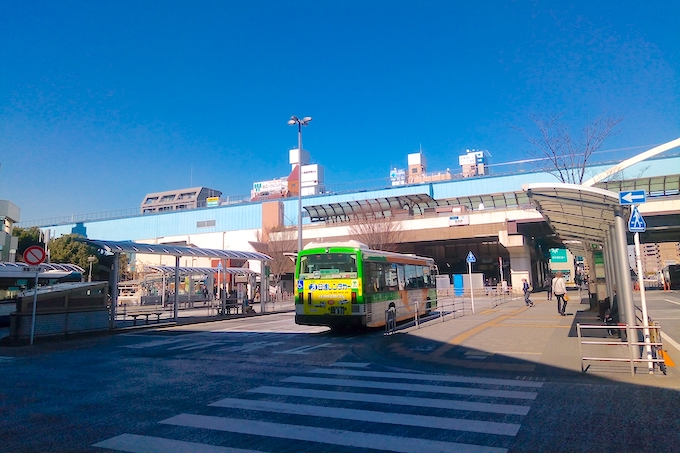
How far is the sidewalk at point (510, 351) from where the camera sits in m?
8.45

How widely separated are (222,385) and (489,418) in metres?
4.69

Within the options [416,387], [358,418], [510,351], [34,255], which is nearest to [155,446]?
[358,418]

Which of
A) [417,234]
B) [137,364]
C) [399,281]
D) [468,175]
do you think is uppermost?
[468,175]

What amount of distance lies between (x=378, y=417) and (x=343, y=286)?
30.1 ft

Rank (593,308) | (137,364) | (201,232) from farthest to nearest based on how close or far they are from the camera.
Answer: (201,232), (593,308), (137,364)

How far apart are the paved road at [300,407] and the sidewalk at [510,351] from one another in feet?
1.60

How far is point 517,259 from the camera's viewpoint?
153 feet

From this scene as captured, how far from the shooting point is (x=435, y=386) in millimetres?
7762

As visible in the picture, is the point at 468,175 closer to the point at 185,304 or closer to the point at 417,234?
the point at 417,234

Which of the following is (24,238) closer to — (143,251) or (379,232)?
(143,251)

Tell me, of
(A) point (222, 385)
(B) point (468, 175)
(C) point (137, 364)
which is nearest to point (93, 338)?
(C) point (137, 364)

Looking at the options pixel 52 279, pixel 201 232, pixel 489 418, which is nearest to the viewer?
pixel 489 418

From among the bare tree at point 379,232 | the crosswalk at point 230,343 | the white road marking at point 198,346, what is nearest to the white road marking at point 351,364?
the crosswalk at point 230,343

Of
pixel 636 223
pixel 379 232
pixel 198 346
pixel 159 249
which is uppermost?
pixel 379 232
